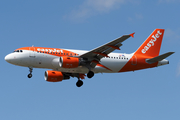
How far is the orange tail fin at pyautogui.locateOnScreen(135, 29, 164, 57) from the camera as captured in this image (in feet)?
154

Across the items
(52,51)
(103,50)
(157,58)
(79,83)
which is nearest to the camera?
(103,50)

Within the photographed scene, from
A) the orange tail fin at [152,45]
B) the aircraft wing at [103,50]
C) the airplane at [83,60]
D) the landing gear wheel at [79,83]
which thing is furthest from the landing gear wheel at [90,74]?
the orange tail fin at [152,45]

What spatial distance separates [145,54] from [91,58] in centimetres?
877

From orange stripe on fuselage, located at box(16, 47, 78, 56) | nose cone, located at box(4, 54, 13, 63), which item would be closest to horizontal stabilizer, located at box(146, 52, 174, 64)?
orange stripe on fuselage, located at box(16, 47, 78, 56)

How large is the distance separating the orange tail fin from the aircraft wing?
727 cm

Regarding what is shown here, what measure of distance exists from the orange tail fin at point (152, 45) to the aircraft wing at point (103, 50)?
727cm

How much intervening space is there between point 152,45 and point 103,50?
34.9 ft

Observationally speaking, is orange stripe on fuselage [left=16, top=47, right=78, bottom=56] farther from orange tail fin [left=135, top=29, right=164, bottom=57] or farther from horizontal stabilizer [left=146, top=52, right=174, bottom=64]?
horizontal stabilizer [left=146, top=52, right=174, bottom=64]

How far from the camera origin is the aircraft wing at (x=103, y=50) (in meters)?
37.4

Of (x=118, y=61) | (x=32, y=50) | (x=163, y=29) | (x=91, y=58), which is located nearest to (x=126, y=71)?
(x=118, y=61)

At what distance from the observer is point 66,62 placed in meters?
40.0

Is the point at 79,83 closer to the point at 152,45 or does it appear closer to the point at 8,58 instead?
the point at 8,58

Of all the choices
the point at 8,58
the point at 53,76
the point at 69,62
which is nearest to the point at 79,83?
the point at 53,76

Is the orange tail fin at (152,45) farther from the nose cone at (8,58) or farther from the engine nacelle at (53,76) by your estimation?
the nose cone at (8,58)
